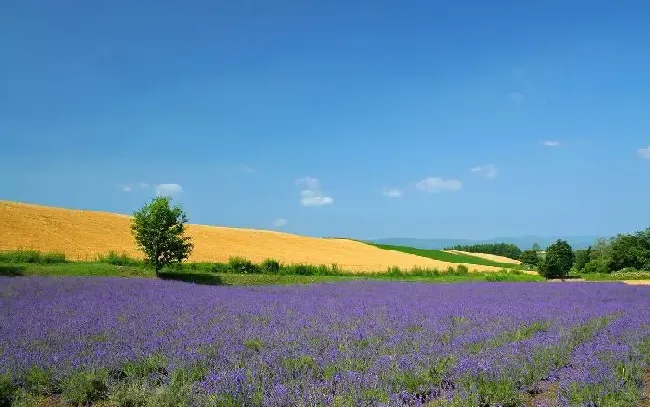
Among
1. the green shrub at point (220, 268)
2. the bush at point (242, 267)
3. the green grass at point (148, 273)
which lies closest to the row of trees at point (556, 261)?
the green grass at point (148, 273)

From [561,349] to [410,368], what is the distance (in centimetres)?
267

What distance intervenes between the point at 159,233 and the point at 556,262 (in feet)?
110

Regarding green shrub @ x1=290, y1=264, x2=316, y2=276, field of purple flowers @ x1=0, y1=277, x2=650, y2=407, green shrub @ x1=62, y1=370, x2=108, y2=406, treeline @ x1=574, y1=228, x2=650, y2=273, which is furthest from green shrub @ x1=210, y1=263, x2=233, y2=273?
treeline @ x1=574, y1=228, x2=650, y2=273

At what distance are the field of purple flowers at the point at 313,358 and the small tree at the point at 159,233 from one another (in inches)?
552

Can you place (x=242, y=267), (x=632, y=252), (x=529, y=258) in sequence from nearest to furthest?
1. (x=242, y=267)
2. (x=632, y=252)
3. (x=529, y=258)

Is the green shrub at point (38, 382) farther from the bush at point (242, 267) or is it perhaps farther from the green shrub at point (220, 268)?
the bush at point (242, 267)

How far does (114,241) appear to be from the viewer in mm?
38750

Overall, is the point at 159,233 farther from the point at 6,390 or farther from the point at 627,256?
the point at 627,256

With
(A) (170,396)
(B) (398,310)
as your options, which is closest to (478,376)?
(A) (170,396)

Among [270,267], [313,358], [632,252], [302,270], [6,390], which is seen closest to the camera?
[6,390]

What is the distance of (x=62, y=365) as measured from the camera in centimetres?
560

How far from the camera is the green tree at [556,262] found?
41.4 meters

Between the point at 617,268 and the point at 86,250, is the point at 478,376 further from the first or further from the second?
the point at 617,268

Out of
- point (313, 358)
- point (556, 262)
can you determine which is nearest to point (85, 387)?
point (313, 358)
